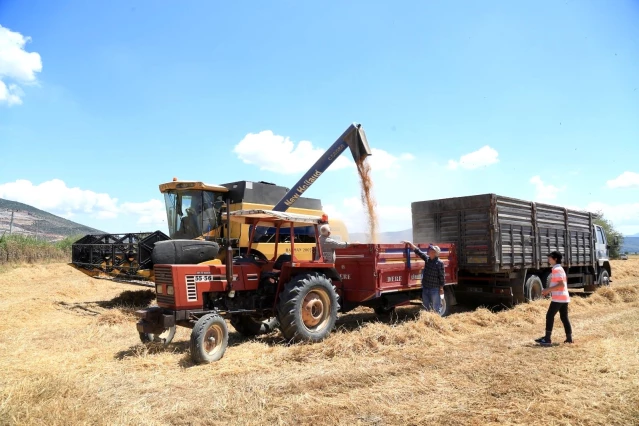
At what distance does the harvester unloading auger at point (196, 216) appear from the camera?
10.5m

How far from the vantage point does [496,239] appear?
10.1 metres

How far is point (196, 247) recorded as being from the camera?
7.11 metres

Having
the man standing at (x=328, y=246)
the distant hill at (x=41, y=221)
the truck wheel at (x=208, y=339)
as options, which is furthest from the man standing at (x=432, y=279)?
the distant hill at (x=41, y=221)

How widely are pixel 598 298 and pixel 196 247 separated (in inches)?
436

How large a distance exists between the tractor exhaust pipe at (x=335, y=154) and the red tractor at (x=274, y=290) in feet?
8.99

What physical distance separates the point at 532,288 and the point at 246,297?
780cm

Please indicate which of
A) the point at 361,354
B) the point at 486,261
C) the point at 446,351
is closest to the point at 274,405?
the point at 361,354

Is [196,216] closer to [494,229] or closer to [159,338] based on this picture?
[159,338]

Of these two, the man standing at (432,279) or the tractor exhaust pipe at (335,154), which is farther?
the tractor exhaust pipe at (335,154)

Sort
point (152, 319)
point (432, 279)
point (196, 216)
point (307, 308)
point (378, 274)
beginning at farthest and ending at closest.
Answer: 1. point (196, 216)
2. point (432, 279)
3. point (378, 274)
4. point (307, 308)
5. point (152, 319)

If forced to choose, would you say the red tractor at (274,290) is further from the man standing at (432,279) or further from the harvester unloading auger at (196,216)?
the harvester unloading auger at (196,216)

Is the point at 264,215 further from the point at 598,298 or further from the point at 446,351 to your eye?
the point at 598,298

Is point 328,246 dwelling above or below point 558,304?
above

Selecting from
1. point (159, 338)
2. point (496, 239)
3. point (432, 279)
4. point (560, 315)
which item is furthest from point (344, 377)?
point (496, 239)
